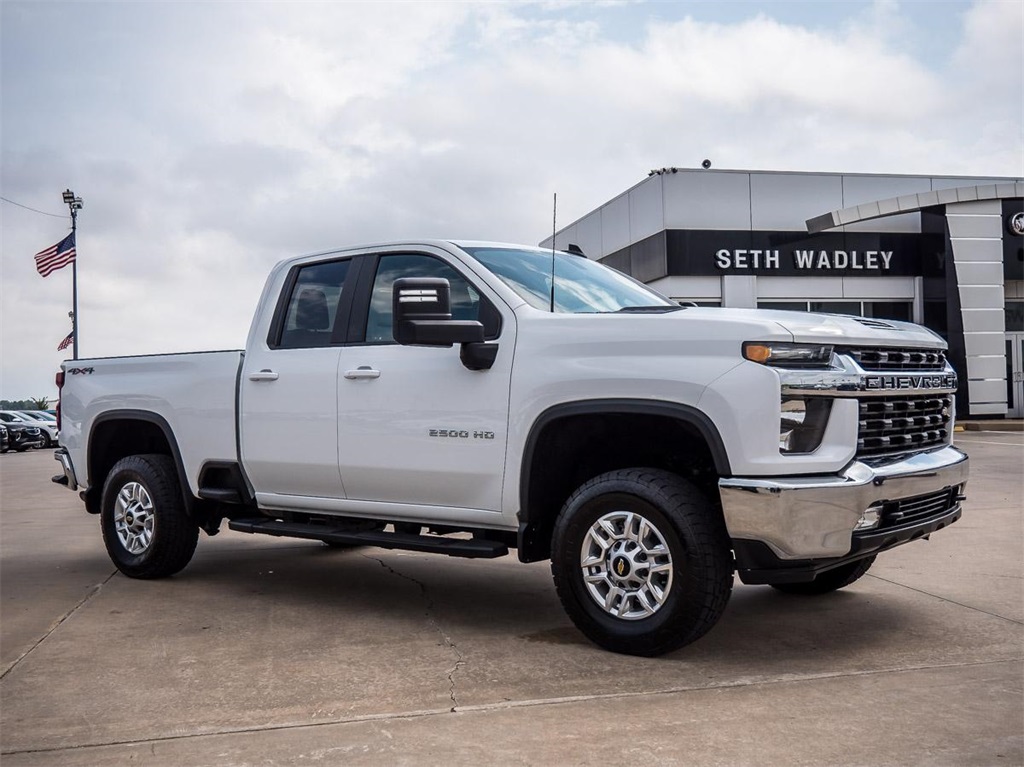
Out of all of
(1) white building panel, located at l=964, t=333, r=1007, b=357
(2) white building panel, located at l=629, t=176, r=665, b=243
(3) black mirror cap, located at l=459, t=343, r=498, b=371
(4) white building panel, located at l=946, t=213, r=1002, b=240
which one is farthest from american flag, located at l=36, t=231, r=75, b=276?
(3) black mirror cap, located at l=459, t=343, r=498, b=371

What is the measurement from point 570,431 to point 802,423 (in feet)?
3.88

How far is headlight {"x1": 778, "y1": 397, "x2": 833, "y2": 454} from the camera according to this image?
14.8 ft

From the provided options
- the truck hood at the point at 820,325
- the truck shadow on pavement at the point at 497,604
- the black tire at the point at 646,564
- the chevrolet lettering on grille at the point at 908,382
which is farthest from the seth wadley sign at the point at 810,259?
the black tire at the point at 646,564

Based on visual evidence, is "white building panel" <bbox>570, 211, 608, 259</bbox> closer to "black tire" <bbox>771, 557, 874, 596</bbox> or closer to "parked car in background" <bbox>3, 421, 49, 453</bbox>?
"parked car in background" <bbox>3, 421, 49, 453</bbox>

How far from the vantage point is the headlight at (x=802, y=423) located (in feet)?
14.8

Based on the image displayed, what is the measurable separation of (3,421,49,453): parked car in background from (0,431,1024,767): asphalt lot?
28278 mm

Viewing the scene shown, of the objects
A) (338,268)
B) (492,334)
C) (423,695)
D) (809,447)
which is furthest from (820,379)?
(338,268)

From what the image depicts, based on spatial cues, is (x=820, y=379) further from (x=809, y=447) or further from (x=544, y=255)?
(x=544, y=255)

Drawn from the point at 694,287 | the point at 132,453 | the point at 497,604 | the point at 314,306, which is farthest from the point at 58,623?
the point at 694,287

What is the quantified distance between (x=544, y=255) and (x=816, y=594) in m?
2.58

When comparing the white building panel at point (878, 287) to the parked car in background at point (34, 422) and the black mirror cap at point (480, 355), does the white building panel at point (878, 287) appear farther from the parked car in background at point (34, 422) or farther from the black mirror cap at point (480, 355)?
the parked car in background at point (34, 422)

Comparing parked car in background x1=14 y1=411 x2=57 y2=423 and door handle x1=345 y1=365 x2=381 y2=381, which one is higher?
door handle x1=345 y1=365 x2=381 y2=381

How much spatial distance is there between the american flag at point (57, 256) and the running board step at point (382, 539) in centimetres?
2928

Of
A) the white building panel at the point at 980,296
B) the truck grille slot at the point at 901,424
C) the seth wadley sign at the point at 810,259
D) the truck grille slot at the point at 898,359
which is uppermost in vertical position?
the seth wadley sign at the point at 810,259
